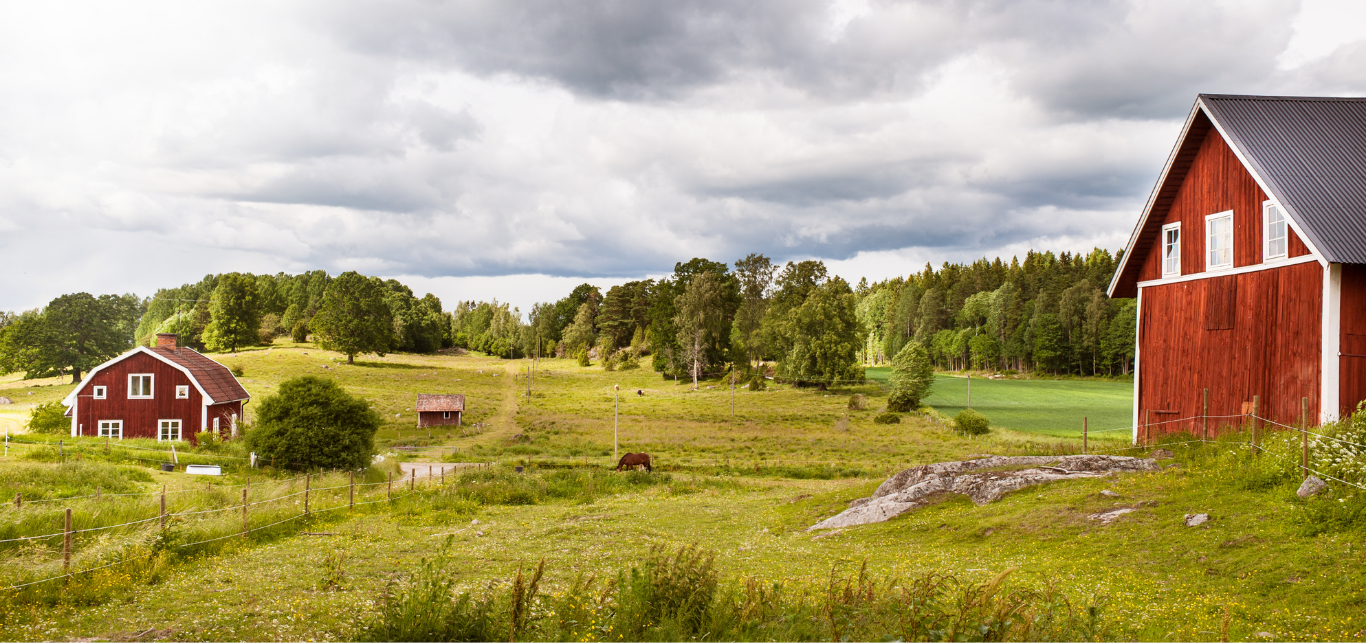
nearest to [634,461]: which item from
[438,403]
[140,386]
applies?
[438,403]

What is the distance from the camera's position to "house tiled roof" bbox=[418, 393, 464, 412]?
6284 centimetres

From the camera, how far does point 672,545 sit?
1744 cm

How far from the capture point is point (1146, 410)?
2592 cm

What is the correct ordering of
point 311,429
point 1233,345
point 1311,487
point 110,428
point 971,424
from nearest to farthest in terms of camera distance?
point 1311,487
point 1233,345
point 311,429
point 110,428
point 971,424

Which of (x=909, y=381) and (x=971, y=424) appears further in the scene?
(x=909, y=381)

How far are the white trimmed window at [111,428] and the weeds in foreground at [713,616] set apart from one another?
152 feet

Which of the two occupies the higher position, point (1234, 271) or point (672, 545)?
point (1234, 271)

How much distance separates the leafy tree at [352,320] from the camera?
104 metres

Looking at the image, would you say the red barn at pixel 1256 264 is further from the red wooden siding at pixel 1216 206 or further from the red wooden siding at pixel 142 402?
the red wooden siding at pixel 142 402

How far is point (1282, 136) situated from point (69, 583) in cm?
3203

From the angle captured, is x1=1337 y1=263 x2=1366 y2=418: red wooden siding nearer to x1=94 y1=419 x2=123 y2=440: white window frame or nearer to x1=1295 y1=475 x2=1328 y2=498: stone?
x1=1295 y1=475 x2=1328 y2=498: stone

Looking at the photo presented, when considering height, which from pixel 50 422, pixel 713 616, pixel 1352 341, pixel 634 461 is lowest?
pixel 634 461

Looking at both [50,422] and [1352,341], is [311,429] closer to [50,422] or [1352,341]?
[50,422]

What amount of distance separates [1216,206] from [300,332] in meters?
137
